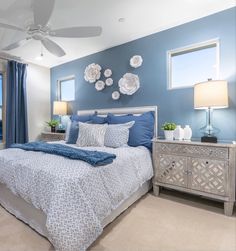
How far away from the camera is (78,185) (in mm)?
1426

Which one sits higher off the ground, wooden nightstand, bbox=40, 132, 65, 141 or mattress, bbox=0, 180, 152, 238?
wooden nightstand, bbox=40, 132, 65, 141

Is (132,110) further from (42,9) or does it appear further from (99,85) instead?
(42,9)

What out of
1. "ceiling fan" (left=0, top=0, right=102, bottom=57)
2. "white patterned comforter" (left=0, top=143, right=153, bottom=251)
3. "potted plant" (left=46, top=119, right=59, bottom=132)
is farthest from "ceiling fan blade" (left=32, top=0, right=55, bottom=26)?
"potted plant" (left=46, top=119, right=59, bottom=132)

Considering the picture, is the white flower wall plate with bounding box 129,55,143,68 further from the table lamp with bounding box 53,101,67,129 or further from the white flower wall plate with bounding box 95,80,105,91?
the table lamp with bounding box 53,101,67,129

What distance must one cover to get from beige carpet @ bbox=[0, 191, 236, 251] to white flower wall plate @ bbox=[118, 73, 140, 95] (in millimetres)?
1956

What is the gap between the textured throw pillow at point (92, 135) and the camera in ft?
9.05

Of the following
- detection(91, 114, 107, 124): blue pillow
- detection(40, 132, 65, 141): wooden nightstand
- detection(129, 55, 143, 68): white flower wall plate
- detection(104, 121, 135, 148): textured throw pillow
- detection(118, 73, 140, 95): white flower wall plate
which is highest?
detection(129, 55, 143, 68): white flower wall plate

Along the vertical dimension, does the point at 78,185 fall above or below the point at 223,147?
below

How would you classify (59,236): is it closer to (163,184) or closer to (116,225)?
(116,225)

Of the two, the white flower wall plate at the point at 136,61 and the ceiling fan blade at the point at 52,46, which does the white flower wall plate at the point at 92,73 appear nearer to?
the white flower wall plate at the point at 136,61

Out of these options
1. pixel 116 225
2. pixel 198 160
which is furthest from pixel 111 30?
pixel 116 225

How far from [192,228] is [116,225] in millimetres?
785

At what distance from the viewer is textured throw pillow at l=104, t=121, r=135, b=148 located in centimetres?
272

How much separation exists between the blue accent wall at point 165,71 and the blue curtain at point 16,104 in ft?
4.28
